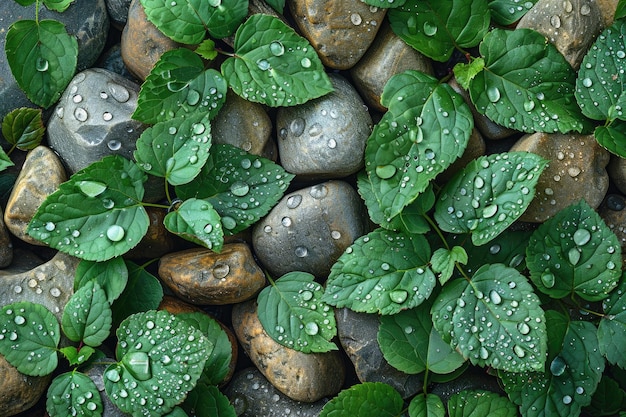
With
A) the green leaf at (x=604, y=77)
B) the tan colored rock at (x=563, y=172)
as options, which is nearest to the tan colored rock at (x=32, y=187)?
the tan colored rock at (x=563, y=172)

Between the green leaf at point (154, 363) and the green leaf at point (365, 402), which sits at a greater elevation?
the green leaf at point (154, 363)

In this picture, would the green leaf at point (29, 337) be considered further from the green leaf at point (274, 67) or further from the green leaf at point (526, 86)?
the green leaf at point (526, 86)

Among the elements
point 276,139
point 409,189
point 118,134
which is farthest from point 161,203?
A: point 409,189

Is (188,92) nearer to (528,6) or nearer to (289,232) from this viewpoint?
(289,232)

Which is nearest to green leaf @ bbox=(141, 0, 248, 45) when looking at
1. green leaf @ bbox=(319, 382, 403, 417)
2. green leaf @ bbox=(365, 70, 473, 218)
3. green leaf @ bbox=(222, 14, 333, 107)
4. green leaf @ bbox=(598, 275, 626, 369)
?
green leaf @ bbox=(222, 14, 333, 107)

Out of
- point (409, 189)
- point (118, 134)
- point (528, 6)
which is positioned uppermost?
point (528, 6)

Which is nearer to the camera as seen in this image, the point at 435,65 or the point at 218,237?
the point at 218,237

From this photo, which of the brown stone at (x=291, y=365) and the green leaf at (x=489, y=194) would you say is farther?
the brown stone at (x=291, y=365)
